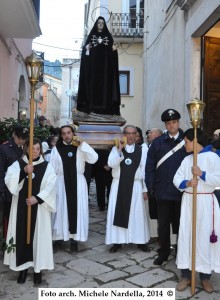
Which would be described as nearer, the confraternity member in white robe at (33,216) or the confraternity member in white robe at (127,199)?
the confraternity member in white robe at (33,216)

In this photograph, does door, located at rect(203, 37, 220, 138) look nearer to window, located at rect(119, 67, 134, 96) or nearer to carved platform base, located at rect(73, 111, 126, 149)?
carved platform base, located at rect(73, 111, 126, 149)

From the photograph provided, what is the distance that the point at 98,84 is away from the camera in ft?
25.5

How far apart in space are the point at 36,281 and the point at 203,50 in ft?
18.8

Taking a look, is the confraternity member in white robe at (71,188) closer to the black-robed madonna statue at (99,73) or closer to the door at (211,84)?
the black-robed madonna statue at (99,73)

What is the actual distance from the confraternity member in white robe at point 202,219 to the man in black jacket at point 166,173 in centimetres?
56

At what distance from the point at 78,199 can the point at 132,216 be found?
0.77 metres

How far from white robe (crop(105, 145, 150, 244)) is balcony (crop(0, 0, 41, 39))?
487 cm

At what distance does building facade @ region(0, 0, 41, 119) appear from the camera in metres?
8.85

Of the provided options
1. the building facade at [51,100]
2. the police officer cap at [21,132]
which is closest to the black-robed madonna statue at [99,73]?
the police officer cap at [21,132]

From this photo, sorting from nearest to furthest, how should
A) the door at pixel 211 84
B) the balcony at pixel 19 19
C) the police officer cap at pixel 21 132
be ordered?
the police officer cap at pixel 21 132 → the door at pixel 211 84 → the balcony at pixel 19 19

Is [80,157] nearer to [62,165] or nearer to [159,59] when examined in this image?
[62,165]

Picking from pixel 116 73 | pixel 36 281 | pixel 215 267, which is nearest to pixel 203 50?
pixel 116 73

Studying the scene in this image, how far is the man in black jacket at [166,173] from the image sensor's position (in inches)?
182

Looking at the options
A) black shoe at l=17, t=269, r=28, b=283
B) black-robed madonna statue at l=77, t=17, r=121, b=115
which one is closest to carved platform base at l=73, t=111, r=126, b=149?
black-robed madonna statue at l=77, t=17, r=121, b=115
